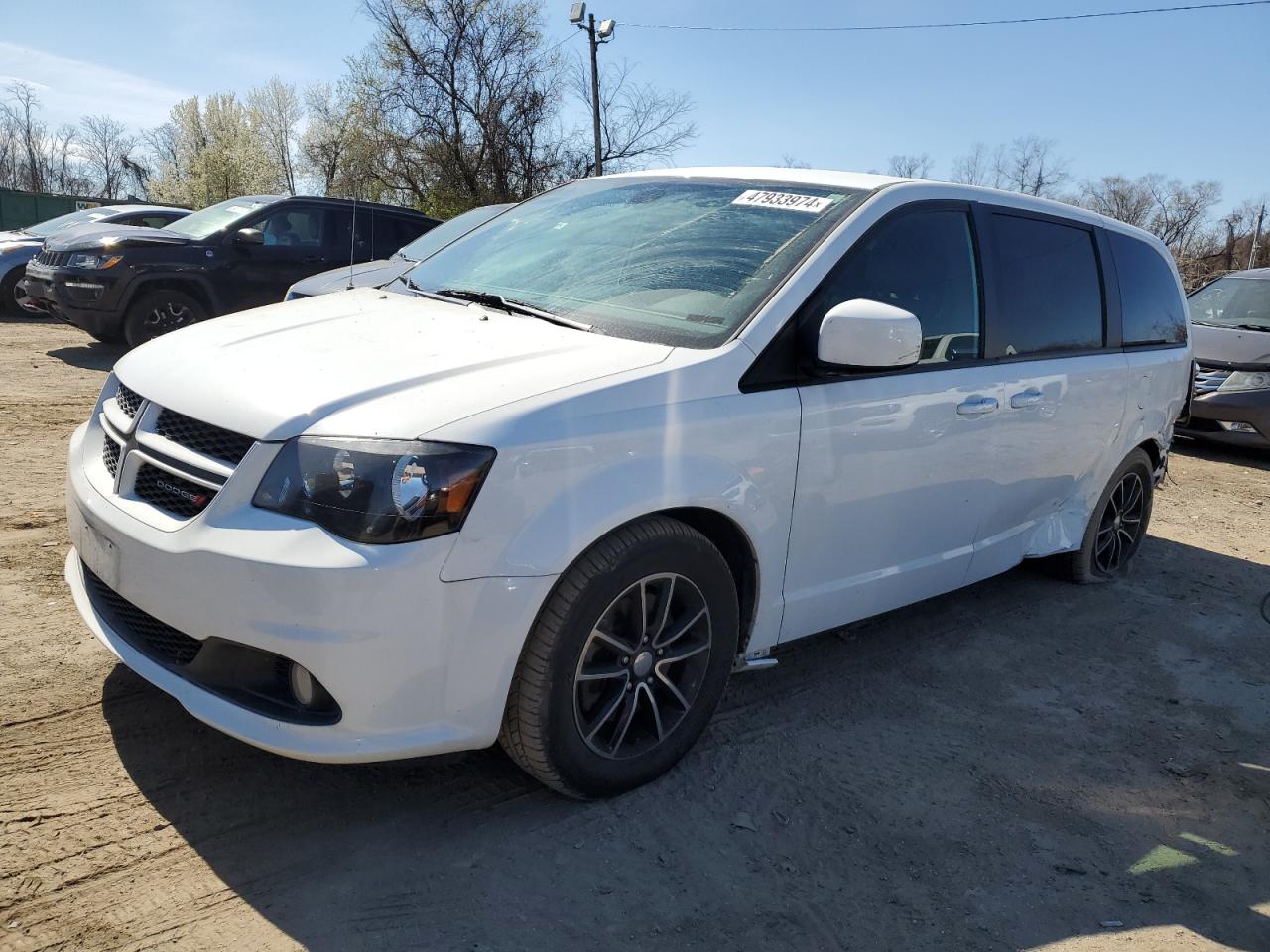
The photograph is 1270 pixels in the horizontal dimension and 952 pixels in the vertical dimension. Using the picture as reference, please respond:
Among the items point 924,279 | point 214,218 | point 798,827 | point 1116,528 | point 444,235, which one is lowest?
point 798,827

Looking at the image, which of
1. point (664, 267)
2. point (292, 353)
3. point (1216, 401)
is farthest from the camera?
point (1216, 401)

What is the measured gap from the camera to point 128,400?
2.98 meters

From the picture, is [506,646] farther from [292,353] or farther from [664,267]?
[664,267]

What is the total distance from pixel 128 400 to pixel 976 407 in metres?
2.91

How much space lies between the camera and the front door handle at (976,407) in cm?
370

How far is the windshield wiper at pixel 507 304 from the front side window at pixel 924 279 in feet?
2.46

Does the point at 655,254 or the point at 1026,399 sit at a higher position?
the point at 655,254

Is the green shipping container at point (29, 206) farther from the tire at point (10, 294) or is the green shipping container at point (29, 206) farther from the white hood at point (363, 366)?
the white hood at point (363, 366)

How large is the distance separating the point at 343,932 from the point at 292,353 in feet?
5.05

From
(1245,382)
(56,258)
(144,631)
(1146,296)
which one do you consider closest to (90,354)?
(56,258)

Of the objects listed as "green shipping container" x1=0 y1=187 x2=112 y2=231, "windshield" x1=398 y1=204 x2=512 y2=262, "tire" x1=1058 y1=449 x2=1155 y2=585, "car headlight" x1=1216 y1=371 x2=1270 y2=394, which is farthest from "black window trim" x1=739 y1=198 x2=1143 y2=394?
"green shipping container" x1=0 y1=187 x2=112 y2=231

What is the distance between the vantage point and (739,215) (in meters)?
→ 3.53

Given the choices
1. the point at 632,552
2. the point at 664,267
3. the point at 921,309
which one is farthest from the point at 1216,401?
the point at 632,552

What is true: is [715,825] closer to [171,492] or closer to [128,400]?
[171,492]
